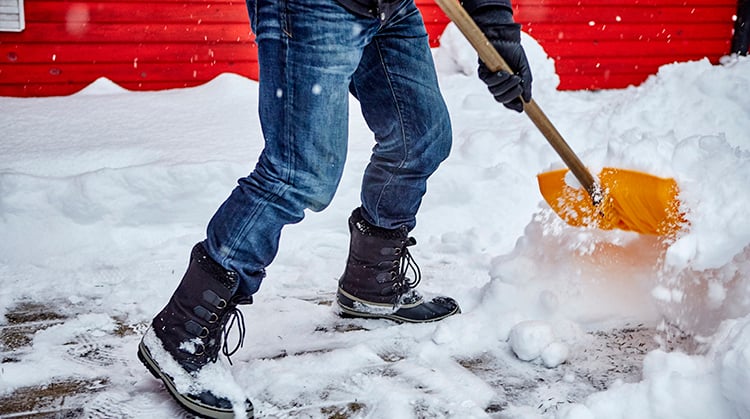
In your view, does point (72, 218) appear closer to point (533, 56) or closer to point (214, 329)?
point (214, 329)

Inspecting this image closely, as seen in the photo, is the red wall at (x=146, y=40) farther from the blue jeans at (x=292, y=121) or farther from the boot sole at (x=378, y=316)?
the blue jeans at (x=292, y=121)

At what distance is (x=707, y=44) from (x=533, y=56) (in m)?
2.37

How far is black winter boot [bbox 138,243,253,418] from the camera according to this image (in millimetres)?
1851

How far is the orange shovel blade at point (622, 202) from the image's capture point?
7.04 feet

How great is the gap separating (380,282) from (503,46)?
0.87 m

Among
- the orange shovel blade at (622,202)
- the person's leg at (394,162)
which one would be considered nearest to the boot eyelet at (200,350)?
the person's leg at (394,162)

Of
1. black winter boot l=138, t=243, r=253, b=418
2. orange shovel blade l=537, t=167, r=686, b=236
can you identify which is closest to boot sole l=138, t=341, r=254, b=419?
black winter boot l=138, t=243, r=253, b=418

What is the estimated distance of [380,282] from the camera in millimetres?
2449

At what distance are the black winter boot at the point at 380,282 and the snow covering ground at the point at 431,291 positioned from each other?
0.07 m

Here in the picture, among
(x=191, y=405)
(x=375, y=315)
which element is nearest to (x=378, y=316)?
(x=375, y=315)

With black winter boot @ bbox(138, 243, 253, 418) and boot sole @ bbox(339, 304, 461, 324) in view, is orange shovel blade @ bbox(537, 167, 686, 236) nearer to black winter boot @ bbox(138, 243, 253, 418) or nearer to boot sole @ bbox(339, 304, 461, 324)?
boot sole @ bbox(339, 304, 461, 324)

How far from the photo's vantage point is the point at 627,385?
1.76 m

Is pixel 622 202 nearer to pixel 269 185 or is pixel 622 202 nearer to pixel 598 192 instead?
pixel 598 192

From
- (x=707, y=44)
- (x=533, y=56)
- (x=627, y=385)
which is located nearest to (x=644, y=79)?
(x=707, y=44)
